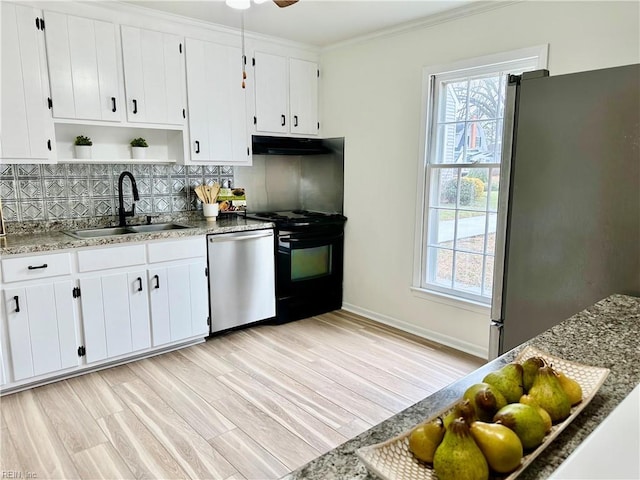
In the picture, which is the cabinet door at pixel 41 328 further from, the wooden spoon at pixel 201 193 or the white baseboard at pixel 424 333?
the white baseboard at pixel 424 333

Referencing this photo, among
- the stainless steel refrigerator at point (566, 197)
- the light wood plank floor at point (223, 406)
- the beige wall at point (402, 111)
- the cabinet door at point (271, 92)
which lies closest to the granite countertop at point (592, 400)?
the stainless steel refrigerator at point (566, 197)

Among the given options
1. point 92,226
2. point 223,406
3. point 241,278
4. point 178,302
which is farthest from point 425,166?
point 92,226

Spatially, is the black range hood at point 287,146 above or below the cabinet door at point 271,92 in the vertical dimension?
below

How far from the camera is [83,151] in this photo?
315cm

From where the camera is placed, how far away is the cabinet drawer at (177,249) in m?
3.06

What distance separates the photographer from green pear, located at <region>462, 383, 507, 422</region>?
79cm

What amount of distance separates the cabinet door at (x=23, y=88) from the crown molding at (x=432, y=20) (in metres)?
2.36

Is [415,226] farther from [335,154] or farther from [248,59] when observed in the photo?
[248,59]

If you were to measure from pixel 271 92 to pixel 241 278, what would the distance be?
168cm

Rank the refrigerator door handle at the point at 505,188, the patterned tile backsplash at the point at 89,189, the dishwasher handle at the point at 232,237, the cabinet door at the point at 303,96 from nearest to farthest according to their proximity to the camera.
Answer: the refrigerator door handle at the point at 505,188, the patterned tile backsplash at the point at 89,189, the dishwasher handle at the point at 232,237, the cabinet door at the point at 303,96

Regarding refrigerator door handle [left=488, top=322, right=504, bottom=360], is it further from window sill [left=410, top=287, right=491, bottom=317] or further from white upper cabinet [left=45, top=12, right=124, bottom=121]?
white upper cabinet [left=45, top=12, right=124, bottom=121]

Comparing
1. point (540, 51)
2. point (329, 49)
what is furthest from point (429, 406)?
point (329, 49)

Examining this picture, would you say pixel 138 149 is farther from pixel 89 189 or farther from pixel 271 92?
pixel 271 92

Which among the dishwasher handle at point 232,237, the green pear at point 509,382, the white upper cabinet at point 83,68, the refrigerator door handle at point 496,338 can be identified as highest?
the white upper cabinet at point 83,68
